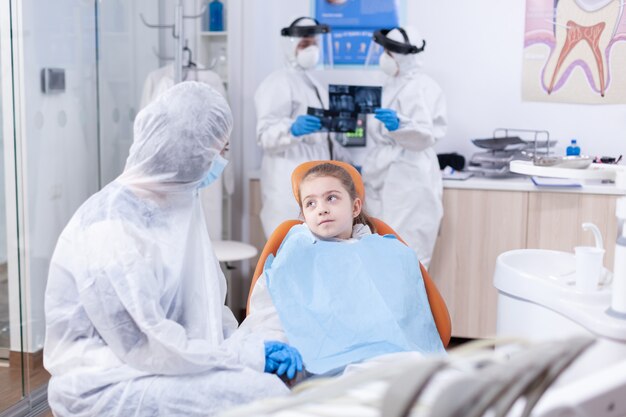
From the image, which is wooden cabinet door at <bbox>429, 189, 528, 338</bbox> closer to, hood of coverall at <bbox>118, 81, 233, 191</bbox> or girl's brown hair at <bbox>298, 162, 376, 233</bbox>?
girl's brown hair at <bbox>298, 162, 376, 233</bbox>

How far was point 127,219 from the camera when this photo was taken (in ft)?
5.74

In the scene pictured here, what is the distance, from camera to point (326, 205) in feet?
7.59

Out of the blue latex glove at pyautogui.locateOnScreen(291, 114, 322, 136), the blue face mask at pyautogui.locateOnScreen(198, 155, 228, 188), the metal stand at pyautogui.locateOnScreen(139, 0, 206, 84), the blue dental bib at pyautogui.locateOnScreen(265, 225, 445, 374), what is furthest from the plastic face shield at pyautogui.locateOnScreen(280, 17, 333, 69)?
the blue face mask at pyautogui.locateOnScreen(198, 155, 228, 188)

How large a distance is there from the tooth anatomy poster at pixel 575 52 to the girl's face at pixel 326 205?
5.99 feet

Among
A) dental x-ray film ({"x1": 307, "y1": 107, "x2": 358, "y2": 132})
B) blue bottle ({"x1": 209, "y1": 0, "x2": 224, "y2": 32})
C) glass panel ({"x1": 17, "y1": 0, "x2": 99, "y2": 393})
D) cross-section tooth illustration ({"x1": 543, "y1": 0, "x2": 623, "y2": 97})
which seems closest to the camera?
glass panel ({"x1": 17, "y1": 0, "x2": 99, "y2": 393})

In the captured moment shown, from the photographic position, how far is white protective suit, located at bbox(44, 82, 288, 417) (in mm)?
1655

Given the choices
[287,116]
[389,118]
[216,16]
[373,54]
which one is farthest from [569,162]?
[216,16]

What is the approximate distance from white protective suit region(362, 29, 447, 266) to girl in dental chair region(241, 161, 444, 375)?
1.01m

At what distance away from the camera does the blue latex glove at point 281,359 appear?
70.9 inches

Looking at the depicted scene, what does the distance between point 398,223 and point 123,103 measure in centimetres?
131

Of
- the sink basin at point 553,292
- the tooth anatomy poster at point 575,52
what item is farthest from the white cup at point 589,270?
the tooth anatomy poster at point 575,52

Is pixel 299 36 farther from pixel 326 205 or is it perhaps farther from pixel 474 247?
pixel 326 205

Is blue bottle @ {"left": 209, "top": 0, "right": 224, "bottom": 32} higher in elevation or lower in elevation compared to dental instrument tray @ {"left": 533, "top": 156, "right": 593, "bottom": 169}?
higher

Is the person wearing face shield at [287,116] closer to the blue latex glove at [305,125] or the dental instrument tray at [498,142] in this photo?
the blue latex glove at [305,125]
